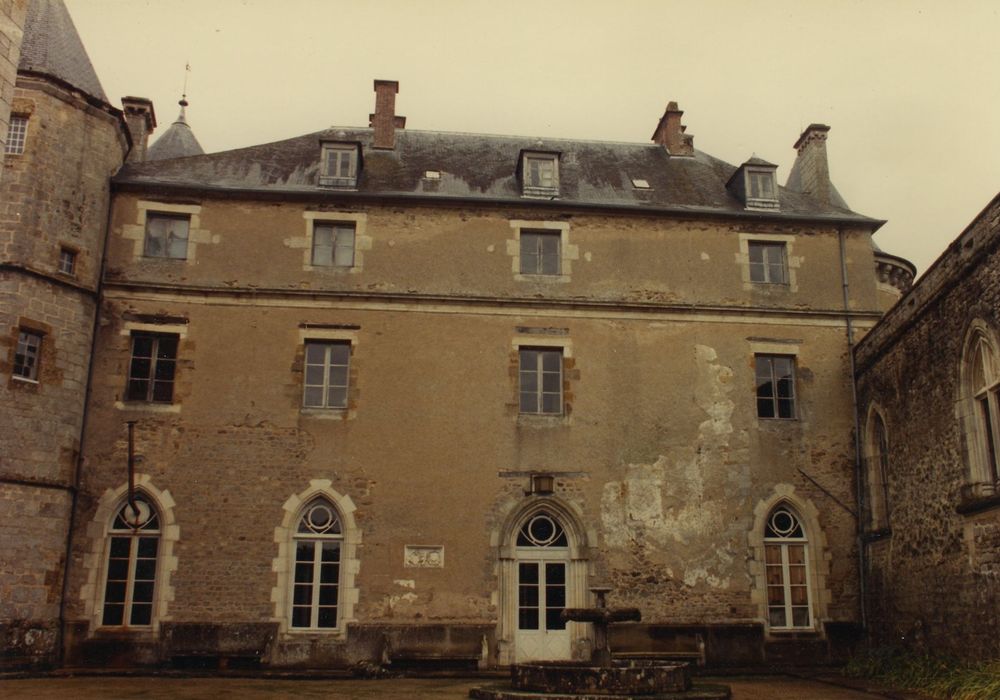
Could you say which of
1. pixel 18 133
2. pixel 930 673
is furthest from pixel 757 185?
pixel 18 133

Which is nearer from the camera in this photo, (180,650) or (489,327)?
(180,650)

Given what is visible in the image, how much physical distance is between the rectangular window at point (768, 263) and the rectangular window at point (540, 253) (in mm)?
3671

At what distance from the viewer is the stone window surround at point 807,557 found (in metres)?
16.3

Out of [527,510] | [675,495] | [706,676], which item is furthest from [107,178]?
[706,676]

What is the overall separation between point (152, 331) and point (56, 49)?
5154 millimetres

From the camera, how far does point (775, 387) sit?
17.5 metres

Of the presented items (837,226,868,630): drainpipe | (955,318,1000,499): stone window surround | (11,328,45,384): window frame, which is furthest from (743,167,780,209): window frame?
(11,328,45,384): window frame

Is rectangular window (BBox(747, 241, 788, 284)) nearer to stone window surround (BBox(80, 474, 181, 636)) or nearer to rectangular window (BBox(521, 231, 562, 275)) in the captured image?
rectangular window (BBox(521, 231, 562, 275))

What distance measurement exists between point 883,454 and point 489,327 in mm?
7163

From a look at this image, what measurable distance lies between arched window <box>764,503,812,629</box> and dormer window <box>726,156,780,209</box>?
19.1 ft

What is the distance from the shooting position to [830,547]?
16672 millimetres

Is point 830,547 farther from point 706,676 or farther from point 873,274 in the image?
point 873,274

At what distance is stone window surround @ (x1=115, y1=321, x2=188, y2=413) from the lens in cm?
1619

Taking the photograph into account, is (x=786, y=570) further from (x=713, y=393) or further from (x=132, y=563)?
(x=132, y=563)
